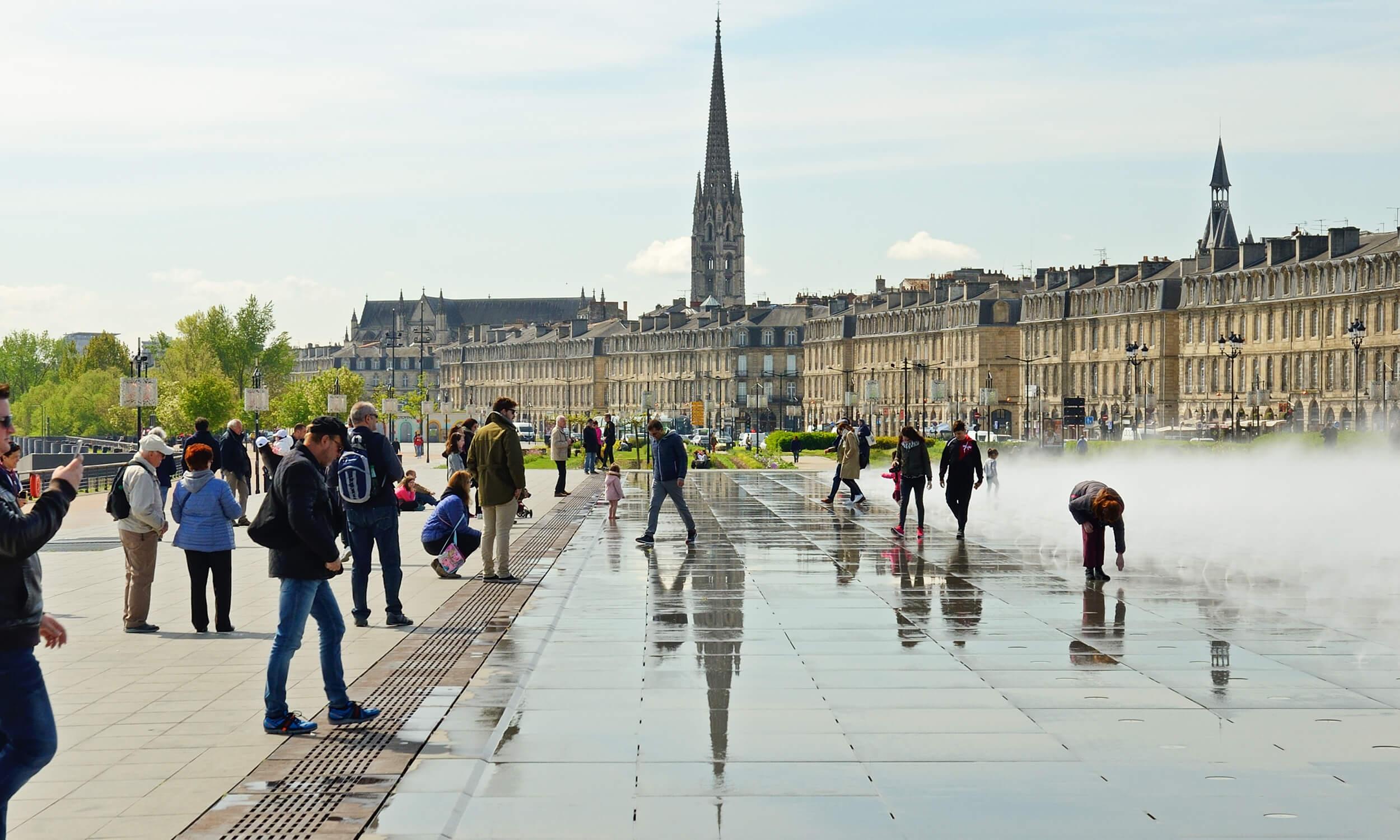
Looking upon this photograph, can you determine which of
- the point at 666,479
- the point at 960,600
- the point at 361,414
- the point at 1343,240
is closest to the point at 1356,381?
the point at 1343,240

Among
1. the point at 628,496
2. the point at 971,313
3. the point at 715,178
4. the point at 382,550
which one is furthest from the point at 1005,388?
the point at 382,550

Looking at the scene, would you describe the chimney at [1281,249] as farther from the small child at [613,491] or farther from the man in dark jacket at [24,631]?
the man in dark jacket at [24,631]

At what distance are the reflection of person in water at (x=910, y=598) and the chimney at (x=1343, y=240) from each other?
81280 mm

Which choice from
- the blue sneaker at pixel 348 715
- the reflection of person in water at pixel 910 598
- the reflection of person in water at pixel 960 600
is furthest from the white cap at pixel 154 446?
the reflection of person in water at pixel 960 600

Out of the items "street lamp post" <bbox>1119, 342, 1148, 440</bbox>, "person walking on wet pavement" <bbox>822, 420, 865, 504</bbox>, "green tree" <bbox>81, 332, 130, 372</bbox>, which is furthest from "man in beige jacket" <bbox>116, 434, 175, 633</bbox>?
"green tree" <bbox>81, 332, 130, 372</bbox>

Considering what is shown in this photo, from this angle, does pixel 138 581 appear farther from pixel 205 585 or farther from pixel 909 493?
pixel 909 493

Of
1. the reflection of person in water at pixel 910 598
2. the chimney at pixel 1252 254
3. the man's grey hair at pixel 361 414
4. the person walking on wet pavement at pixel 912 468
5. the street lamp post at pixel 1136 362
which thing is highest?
the chimney at pixel 1252 254

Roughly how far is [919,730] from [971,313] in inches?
4812

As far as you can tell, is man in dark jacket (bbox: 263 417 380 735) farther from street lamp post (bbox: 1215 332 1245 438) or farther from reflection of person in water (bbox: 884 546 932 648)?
street lamp post (bbox: 1215 332 1245 438)

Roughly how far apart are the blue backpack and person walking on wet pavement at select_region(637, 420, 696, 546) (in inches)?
311

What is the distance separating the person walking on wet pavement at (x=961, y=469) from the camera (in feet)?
67.0

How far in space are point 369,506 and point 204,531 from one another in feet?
4.27

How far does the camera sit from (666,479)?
2116cm

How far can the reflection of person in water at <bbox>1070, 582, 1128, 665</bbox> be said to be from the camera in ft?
36.2
